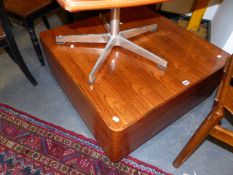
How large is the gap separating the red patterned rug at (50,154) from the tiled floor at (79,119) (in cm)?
5

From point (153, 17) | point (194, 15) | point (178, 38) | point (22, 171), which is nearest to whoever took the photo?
point (22, 171)

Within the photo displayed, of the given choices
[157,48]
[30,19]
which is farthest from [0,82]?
[157,48]

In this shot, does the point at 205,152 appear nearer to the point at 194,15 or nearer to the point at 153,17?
the point at 153,17

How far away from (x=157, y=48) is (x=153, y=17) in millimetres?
332

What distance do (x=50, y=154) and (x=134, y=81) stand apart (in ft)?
1.93

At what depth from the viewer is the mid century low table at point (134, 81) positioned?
34.5 inches

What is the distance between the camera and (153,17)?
1.39 metres

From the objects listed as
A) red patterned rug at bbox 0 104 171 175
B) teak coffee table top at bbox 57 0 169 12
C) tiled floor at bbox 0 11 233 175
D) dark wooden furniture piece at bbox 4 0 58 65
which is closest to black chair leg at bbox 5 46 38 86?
tiled floor at bbox 0 11 233 175

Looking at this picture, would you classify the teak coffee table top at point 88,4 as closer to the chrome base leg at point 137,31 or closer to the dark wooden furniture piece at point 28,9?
the chrome base leg at point 137,31

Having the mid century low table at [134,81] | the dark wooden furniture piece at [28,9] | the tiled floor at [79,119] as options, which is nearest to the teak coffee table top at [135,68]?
the mid century low table at [134,81]

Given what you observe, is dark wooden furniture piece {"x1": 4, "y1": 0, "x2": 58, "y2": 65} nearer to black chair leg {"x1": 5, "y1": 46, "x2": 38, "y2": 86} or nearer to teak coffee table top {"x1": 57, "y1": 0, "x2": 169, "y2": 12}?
black chair leg {"x1": 5, "y1": 46, "x2": 38, "y2": 86}

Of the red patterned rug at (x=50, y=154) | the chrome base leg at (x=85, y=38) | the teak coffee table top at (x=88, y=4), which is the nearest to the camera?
the teak coffee table top at (x=88, y=4)

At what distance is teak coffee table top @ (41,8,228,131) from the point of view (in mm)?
892

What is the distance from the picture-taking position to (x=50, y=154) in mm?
1070
